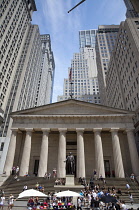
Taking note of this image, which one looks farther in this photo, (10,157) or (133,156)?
(10,157)

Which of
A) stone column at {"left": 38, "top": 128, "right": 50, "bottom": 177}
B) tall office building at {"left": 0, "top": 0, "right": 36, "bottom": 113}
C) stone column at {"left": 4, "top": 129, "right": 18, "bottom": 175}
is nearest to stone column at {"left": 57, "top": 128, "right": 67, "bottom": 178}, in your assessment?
stone column at {"left": 38, "top": 128, "right": 50, "bottom": 177}

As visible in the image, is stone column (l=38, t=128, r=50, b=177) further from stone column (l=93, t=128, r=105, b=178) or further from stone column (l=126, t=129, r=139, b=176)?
stone column (l=126, t=129, r=139, b=176)

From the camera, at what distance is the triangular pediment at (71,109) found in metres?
31.3

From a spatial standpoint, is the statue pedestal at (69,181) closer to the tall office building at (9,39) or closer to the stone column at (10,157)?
the stone column at (10,157)

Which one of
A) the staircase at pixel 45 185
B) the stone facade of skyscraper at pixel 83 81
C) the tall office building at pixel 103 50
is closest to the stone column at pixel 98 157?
the staircase at pixel 45 185

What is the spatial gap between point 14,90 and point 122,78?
4083 cm

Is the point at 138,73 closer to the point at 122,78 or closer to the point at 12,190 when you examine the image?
the point at 122,78

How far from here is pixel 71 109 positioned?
32219mm

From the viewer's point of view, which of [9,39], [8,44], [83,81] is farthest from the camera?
[83,81]

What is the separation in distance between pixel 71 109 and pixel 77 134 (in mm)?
5618

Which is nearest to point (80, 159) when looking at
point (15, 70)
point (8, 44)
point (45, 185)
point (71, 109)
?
point (45, 185)

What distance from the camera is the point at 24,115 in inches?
1224

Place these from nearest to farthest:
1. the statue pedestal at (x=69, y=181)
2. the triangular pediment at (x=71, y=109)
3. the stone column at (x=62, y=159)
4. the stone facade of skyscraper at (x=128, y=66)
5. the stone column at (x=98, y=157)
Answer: the statue pedestal at (x=69, y=181), the stone column at (x=98, y=157), the stone column at (x=62, y=159), the triangular pediment at (x=71, y=109), the stone facade of skyscraper at (x=128, y=66)

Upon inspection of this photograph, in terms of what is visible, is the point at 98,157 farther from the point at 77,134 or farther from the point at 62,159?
the point at 62,159
